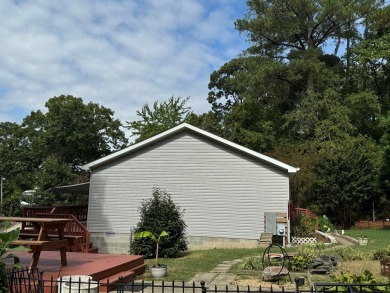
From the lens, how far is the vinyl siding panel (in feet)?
56.9

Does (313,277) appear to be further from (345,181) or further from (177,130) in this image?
(345,181)

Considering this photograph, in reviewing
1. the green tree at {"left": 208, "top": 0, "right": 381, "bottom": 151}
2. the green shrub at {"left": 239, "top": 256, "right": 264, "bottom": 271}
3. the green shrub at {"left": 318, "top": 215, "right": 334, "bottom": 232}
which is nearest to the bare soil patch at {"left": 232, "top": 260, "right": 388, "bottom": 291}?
the green shrub at {"left": 239, "top": 256, "right": 264, "bottom": 271}

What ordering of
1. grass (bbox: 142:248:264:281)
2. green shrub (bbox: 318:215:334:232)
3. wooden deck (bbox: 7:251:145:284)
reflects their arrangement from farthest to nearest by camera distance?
green shrub (bbox: 318:215:334:232) < grass (bbox: 142:248:264:281) < wooden deck (bbox: 7:251:145:284)

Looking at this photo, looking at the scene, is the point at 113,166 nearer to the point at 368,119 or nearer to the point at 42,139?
the point at 368,119

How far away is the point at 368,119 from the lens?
35719mm

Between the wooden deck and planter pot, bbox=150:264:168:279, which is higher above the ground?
the wooden deck

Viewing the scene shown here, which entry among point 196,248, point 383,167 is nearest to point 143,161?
point 196,248

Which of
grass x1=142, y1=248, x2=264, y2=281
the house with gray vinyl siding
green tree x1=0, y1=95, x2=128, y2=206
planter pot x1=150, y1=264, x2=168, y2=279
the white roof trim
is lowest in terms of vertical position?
grass x1=142, y1=248, x2=264, y2=281

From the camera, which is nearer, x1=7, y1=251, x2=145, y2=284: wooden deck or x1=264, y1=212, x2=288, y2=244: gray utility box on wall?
x1=7, y1=251, x2=145, y2=284: wooden deck

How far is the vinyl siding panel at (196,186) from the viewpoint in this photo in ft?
56.9

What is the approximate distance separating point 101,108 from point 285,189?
1325 inches

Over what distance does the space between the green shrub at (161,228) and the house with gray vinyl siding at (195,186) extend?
2727 millimetres

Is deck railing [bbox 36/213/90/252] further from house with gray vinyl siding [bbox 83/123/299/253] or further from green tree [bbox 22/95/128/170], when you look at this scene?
green tree [bbox 22/95/128/170]

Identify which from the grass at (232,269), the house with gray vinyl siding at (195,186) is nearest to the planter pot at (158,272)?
the grass at (232,269)
